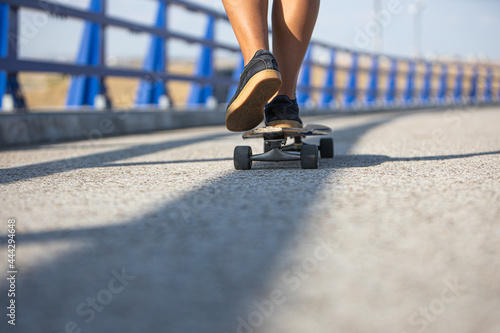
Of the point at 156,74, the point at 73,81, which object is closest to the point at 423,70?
the point at 156,74

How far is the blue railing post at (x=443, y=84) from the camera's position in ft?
80.5

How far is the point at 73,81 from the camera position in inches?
244

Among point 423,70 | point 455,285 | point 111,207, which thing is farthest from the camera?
point 423,70

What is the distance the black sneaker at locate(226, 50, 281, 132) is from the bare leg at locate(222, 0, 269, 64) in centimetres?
8

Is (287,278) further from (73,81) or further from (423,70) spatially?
(423,70)

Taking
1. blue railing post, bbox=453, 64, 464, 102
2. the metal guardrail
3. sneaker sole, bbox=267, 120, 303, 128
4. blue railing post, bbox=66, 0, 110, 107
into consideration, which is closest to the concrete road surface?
sneaker sole, bbox=267, 120, 303, 128

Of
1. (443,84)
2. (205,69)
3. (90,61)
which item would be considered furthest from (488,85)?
(90,61)

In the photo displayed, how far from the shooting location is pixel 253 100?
2393 millimetres

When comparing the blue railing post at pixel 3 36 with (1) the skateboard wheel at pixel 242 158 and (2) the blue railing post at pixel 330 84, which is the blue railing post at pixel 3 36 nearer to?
(1) the skateboard wheel at pixel 242 158

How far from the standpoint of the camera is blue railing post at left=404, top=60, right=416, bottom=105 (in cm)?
2114

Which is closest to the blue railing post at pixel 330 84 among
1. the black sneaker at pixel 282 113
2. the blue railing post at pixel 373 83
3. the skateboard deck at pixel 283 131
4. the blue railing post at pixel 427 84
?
the blue railing post at pixel 373 83

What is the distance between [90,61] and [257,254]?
18.4 feet

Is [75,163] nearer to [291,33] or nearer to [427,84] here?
[291,33]

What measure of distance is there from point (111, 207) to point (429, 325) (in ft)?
3.46
